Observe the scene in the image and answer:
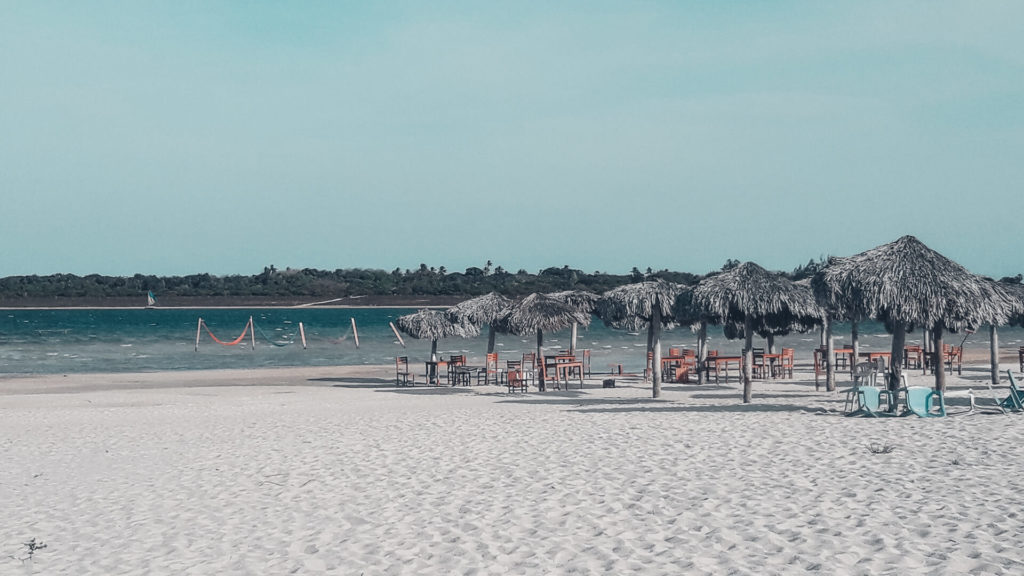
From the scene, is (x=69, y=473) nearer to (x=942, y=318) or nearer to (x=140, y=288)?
(x=942, y=318)

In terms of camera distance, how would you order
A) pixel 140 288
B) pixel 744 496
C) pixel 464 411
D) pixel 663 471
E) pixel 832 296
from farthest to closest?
pixel 140 288
pixel 464 411
pixel 832 296
pixel 663 471
pixel 744 496

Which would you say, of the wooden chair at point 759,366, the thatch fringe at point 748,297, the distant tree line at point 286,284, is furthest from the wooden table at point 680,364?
the distant tree line at point 286,284

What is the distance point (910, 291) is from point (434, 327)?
11.4 m

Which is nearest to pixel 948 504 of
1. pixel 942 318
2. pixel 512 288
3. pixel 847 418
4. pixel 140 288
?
pixel 847 418

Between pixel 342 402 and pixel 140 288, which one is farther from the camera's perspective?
pixel 140 288

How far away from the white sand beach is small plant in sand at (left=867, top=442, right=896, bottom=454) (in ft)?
0.23

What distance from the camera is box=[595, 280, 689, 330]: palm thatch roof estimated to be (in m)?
13.9

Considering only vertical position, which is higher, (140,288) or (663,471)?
(140,288)

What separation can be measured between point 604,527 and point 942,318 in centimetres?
653

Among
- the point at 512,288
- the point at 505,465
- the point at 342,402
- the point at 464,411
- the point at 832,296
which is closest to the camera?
the point at 505,465

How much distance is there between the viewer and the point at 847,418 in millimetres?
10023

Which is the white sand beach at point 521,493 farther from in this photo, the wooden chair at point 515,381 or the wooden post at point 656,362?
the wooden chair at point 515,381

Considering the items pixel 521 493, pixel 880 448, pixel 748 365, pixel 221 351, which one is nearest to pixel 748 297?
pixel 748 365

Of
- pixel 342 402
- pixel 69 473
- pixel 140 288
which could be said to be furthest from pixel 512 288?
pixel 69 473
